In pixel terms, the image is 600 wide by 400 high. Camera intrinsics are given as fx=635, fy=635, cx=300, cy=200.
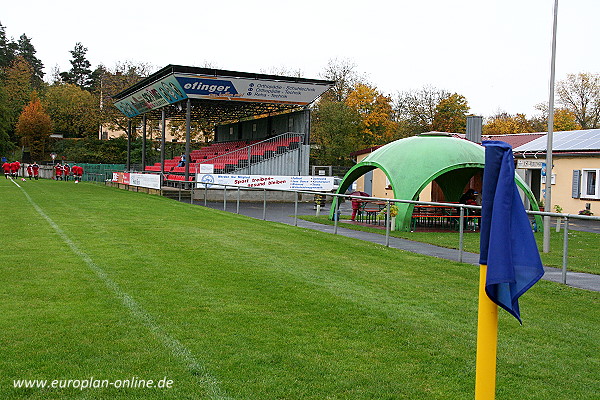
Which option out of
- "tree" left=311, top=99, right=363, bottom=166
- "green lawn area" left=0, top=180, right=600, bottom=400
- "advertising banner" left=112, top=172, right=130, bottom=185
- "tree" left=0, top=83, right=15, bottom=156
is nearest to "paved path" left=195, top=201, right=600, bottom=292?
"green lawn area" left=0, top=180, right=600, bottom=400

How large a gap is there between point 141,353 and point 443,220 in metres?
14.5

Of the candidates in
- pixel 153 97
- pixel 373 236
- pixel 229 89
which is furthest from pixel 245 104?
pixel 373 236

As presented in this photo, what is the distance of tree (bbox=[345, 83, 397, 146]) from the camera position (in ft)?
198

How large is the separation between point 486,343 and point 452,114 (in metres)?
64.0

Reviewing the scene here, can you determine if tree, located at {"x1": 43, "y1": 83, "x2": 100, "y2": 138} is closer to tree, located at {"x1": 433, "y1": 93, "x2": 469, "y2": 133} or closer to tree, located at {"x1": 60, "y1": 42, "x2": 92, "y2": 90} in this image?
tree, located at {"x1": 60, "y1": 42, "x2": 92, "y2": 90}

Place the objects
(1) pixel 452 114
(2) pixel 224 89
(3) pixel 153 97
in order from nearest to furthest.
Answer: (2) pixel 224 89
(3) pixel 153 97
(1) pixel 452 114

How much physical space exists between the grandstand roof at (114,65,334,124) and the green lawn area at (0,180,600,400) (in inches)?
958

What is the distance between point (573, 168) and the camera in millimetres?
32406

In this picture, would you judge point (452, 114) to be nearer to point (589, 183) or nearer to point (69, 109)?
point (589, 183)

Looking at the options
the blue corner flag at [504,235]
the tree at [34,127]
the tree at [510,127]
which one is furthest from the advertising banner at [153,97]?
the tree at [510,127]

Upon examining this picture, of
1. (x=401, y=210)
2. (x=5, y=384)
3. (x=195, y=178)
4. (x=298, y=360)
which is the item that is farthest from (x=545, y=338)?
(x=195, y=178)

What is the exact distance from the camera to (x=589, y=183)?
31906 millimetres

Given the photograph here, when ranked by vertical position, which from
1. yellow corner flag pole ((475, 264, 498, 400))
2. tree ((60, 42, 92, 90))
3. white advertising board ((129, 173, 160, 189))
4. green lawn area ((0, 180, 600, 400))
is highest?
tree ((60, 42, 92, 90))

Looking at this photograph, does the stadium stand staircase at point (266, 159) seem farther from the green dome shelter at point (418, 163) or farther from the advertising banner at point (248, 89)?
the green dome shelter at point (418, 163)
